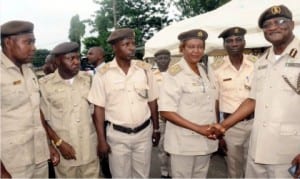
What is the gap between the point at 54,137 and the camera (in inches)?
144

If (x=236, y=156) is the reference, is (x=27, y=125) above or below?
above

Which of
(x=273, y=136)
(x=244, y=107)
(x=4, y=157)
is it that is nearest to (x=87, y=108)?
(x=4, y=157)

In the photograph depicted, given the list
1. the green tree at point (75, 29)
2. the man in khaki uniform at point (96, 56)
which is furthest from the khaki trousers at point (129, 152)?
the green tree at point (75, 29)

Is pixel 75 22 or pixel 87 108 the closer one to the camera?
pixel 87 108

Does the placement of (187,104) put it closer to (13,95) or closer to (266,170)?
(266,170)

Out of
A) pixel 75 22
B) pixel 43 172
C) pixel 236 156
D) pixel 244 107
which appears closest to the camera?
pixel 43 172

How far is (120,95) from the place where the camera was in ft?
12.4

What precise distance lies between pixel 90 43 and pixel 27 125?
24.0 metres

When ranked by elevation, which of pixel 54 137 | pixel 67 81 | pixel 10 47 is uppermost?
pixel 10 47

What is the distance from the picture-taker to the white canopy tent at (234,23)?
523cm

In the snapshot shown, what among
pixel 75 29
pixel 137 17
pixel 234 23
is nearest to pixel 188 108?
pixel 234 23

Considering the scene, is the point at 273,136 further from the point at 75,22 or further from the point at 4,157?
the point at 75,22

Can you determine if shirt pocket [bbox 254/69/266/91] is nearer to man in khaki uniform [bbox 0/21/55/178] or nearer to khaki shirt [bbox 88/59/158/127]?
khaki shirt [bbox 88/59/158/127]

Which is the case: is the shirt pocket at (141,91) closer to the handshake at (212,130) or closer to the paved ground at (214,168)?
the handshake at (212,130)
